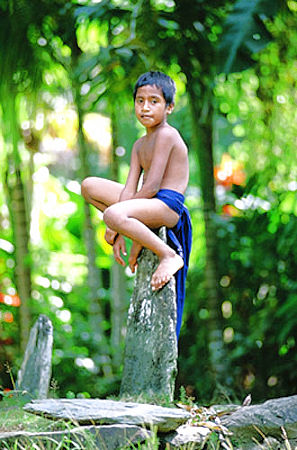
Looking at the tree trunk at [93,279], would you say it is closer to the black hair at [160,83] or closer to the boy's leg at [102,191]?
the boy's leg at [102,191]

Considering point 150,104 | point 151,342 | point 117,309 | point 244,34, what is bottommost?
point 151,342

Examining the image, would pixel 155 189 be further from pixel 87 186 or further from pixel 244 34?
pixel 244 34

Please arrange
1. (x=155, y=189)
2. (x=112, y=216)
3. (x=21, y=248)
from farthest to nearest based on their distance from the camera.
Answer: (x=21, y=248) < (x=155, y=189) < (x=112, y=216)

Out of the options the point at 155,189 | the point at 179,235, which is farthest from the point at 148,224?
the point at 179,235

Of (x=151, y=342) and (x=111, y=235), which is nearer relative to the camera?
(x=151, y=342)

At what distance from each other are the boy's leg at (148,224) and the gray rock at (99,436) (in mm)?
840

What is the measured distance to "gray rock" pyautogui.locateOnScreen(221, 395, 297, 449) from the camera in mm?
2887

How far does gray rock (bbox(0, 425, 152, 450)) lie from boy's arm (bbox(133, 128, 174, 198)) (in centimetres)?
113

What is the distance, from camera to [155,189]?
343cm

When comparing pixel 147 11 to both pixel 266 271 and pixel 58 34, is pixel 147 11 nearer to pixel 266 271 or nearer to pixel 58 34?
pixel 58 34

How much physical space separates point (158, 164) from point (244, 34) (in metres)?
1.37

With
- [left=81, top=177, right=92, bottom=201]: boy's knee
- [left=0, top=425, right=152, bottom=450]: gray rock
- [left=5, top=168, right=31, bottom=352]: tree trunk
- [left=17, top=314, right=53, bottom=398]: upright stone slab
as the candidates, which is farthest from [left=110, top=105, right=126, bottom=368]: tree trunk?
[left=0, top=425, right=152, bottom=450]: gray rock

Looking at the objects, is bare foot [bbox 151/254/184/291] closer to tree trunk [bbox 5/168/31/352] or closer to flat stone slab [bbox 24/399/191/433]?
flat stone slab [bbox 24/399/191/433]

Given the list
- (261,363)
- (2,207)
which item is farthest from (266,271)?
(2,207)
